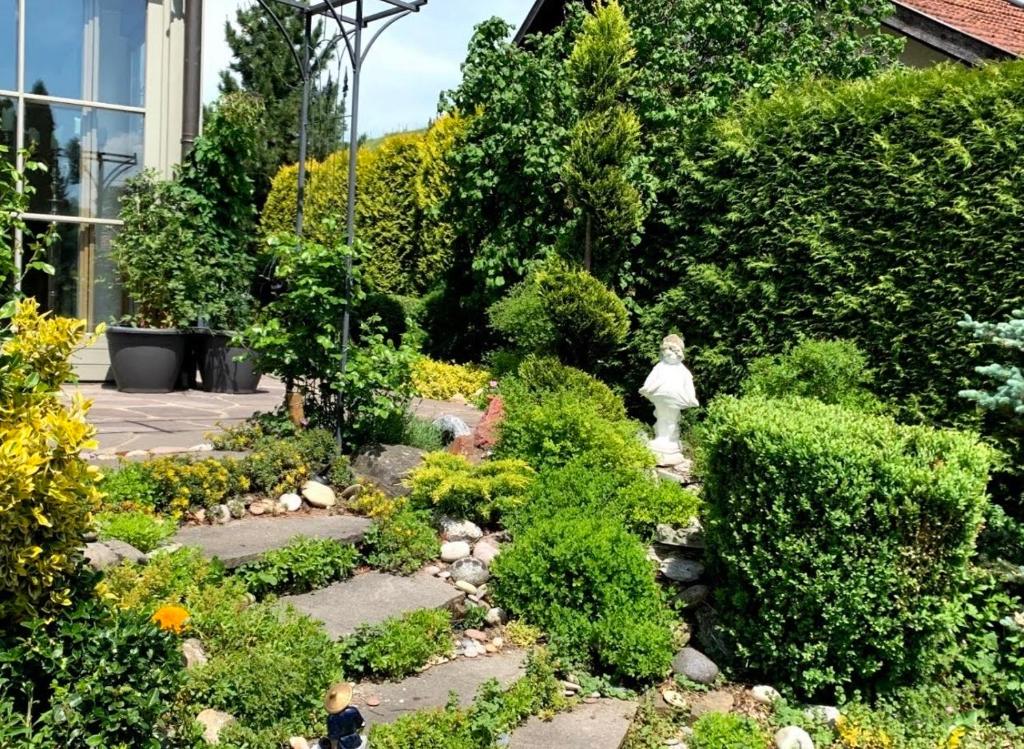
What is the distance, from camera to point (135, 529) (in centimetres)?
407

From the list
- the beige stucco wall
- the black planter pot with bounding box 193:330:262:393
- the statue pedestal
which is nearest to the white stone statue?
the statue pedestal

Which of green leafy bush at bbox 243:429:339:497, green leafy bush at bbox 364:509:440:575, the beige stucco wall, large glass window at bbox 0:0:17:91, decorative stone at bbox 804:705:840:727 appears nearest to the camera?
decorative stone at bbox 804:705:840:727

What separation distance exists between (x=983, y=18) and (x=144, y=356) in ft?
35.6

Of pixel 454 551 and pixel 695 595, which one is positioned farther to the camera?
pixel 454 551

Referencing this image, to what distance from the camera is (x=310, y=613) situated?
384cm

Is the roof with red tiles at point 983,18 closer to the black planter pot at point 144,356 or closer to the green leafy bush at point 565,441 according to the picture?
the green leafy bush at point 565,441

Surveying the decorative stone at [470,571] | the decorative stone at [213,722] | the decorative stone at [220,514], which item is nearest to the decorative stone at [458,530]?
the decorative stone at [470,571]

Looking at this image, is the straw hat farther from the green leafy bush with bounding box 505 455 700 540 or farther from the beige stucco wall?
the beige stucco wall

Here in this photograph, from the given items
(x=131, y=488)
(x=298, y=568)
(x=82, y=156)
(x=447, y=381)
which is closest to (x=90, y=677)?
(x=298, y=568)

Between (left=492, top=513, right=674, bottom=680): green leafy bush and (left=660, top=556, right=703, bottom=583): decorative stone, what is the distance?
382 mm

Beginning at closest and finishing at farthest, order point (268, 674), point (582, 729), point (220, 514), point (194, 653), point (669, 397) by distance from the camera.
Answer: point (268, 674) < point (194, 653) < point (582, 729) < point (220, 514) < point (669, 397)

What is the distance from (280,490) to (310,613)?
1.40 metres

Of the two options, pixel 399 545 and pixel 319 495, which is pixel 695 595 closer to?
pixel 399 545

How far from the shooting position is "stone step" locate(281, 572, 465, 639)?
3.90 m
